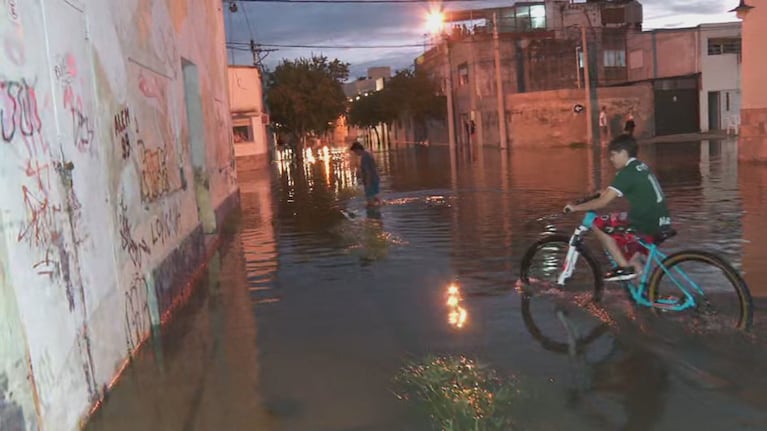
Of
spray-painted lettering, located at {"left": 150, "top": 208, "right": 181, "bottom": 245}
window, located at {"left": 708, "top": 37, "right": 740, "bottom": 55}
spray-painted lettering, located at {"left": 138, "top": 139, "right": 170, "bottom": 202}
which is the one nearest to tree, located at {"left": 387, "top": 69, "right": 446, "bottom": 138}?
window, located at {"left": 708, "top": 37, "right": 740, "bottom": 55}

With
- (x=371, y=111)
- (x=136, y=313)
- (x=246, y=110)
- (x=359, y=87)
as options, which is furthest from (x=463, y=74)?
(x=359, y=87)

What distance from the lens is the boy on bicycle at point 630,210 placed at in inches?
236

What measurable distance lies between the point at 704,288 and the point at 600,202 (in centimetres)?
126

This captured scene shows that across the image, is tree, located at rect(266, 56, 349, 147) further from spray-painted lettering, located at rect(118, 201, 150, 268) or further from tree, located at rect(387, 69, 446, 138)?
spray-painted lettering, located at rect(118, 201, 150, 268)

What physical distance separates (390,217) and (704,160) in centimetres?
1401

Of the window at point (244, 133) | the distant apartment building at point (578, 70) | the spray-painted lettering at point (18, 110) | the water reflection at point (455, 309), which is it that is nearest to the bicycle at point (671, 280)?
the water reflection at point (455, 309)

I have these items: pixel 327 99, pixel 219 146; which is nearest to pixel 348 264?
pixel 219 146

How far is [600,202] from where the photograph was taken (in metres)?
6.21

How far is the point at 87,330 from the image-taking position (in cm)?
487

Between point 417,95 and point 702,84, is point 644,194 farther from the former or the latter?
point 417,95

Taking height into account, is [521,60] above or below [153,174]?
above

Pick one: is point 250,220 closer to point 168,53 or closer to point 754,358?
point 168,53

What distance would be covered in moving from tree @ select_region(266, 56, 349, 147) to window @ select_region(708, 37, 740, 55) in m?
26.1

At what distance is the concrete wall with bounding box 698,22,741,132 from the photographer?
4344cm
